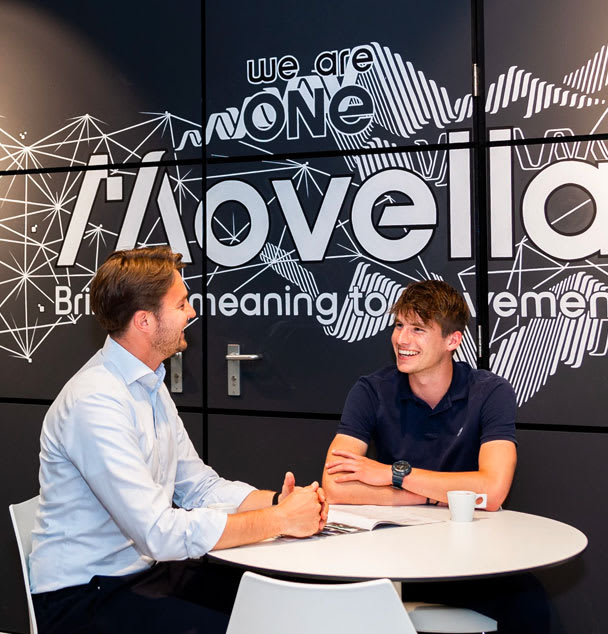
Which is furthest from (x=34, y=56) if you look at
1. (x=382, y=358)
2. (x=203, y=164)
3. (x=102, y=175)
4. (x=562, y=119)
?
(x=562, y=119)

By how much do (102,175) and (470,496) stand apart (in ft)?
8.30

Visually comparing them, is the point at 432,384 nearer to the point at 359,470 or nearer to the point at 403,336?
the point at 403,336

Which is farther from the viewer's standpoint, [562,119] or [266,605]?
[562,119]

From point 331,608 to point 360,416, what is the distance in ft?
4.29

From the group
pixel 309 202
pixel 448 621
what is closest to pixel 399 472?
pixel 448 621

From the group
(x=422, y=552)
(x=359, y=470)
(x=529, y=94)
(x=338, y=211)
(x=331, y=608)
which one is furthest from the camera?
(x=338, y=211)

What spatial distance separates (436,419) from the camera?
2826mm

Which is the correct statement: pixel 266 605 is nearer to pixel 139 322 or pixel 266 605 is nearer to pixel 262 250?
pixel 139 322

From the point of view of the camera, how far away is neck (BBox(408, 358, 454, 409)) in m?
2.87

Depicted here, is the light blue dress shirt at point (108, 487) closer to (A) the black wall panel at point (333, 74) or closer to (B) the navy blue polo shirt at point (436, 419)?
(B) the navy blue polo shirt at point (436, 419)

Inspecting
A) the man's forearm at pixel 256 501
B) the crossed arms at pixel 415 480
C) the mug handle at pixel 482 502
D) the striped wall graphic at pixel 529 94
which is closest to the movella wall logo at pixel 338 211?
the striped wall graphic at pixel 529 94

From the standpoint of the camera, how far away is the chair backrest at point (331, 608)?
5.26 feet

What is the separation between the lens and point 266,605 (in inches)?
65.0

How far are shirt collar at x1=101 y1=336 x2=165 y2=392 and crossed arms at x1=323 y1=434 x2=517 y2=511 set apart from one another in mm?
684
